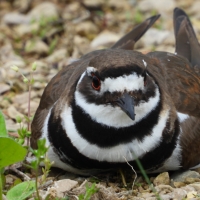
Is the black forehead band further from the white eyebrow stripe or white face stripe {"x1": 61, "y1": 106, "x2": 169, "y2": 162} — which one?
white face stripe {"x1": 61, "y1": 106, "x2": 169, "y2": 162}

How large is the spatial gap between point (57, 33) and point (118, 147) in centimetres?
420

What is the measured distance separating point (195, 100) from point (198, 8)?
4.27 metres

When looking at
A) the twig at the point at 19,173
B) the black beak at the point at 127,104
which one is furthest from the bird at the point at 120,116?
the twig at the point at 19,173

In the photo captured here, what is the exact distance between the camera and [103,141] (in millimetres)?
4922

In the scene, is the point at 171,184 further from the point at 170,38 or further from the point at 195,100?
the point at 170,38

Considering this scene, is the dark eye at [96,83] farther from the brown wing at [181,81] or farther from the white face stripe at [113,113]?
the brown wing at [181,81]

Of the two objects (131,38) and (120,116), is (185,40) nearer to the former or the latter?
(131,38)

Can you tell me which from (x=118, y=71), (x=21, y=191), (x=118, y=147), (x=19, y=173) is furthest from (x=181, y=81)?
(x=21, y=191)

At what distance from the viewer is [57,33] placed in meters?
8.85

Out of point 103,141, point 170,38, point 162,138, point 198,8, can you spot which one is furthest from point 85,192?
point 198,8

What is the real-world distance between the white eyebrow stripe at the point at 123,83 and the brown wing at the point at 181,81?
2.63 ft

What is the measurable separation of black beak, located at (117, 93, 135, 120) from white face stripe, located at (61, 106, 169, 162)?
463 mm

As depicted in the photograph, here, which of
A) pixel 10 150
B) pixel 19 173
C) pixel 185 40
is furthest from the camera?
pixel 185 40

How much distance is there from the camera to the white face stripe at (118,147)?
495 cm
